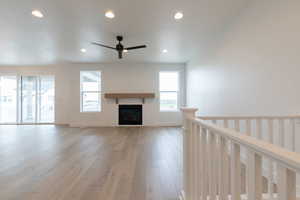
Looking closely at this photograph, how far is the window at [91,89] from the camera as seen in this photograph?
7.49 m

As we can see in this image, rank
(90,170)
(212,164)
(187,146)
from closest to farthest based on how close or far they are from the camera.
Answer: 1. (212,164)
2. (187,146)
3. (90,170)

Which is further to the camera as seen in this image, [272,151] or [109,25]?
[109,25]

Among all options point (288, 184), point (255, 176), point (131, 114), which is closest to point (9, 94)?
point (131, 114)

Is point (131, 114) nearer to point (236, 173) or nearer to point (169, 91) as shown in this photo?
point (169, 91)

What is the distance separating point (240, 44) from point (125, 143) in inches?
132

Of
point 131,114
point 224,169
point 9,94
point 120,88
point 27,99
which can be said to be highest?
point 120,88

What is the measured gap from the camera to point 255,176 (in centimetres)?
71

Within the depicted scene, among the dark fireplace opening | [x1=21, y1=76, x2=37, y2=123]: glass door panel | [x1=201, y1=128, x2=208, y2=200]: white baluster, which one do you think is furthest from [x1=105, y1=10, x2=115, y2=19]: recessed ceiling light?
[x1=21, y1=76, x2=37, y2=123]: glass door panel

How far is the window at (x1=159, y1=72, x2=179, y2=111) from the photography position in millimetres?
7543

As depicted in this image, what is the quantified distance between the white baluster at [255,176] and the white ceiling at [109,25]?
11.0 feet

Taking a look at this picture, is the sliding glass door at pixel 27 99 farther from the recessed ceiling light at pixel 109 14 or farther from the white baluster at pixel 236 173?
the white baluster at pixel 236 173

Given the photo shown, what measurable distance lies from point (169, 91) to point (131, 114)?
73.3 inches

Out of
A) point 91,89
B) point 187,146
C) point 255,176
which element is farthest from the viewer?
point 91,89

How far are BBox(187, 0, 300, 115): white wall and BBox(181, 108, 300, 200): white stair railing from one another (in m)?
1.58
